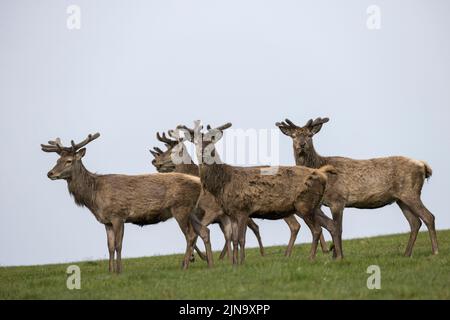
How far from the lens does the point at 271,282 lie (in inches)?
532

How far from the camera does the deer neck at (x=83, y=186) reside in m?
17.7

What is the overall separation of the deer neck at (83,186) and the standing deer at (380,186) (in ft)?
14.6

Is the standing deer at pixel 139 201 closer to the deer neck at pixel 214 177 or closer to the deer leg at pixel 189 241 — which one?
the deer leg at pixel 189 241

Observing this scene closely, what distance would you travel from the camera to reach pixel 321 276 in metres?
13.8

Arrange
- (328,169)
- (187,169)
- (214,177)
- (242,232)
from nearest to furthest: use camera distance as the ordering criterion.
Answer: (242,232) → (214,177) → (328,169) → (187,169)

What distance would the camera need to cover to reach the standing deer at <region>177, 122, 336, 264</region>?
1642 cm

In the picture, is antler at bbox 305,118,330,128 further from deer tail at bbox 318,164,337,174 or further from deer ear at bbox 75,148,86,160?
deer ear at bbox 75,148,86,160

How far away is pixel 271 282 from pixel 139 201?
454 cm

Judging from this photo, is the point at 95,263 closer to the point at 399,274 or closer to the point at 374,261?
the point at 374,261

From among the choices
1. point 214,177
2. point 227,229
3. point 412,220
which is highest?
point 214,177

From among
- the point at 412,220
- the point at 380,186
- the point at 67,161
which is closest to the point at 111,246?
the point at 67,161

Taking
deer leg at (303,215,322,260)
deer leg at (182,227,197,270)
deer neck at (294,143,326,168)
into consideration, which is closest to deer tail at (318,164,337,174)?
deer neck at (294,143,326,168)

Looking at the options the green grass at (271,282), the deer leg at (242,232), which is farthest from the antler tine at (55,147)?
the deer leg at (242,232)

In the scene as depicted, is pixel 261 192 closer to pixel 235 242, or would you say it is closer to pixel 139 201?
pixel 235 242
